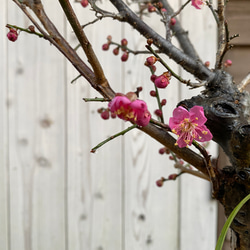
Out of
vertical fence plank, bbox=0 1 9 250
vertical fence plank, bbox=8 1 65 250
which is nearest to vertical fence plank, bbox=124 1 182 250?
vertical fence plank, bbox=8 1 65 250

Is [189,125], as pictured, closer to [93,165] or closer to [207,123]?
[207,123]

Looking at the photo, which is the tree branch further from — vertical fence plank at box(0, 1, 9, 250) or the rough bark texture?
vertical fence plank at box(0, 1, 9, 250)

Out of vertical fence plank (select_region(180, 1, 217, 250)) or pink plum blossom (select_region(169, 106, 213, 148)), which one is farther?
vertical fence plank (select_region(180, 1, 217, 250))

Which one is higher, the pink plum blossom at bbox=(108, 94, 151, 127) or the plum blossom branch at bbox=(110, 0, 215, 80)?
the plum blossom branch at bbox=(110, 0, 215, 80)

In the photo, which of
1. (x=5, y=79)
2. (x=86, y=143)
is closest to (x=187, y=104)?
(x=86, y=143)

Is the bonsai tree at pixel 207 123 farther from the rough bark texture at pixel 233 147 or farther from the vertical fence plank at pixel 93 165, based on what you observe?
the vertical fence plank at pixel 93 165

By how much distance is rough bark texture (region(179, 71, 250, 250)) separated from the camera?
39 centimetres

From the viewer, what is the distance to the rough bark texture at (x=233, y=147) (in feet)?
1.29

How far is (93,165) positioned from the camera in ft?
4.10

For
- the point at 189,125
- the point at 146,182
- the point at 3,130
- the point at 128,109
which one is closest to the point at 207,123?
the point at 189,125

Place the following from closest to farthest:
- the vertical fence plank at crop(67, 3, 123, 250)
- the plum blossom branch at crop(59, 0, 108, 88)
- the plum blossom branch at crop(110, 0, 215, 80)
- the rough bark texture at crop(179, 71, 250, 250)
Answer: the plum blossom branch at crop(59, 0, 108, 88) < the rough bark texture at crop(179, 71, 250, 250) < the plum blossom branch at crop(110, 0, 215, 80) < the vertical fence plank at crop(67, 3, 123, 250)

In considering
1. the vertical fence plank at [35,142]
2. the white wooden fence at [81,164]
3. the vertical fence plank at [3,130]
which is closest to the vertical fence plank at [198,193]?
the white wooden fence at [81,164]

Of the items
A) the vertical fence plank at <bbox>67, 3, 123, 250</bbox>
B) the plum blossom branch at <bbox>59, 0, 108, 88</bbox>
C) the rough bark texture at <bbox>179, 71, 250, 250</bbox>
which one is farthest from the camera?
the vertical fence plank at <bbox>67, 3, 123, 250</bbox>

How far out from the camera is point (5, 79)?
123 centimetres
